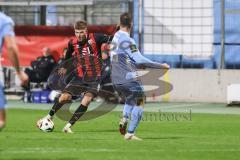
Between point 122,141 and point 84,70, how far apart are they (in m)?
3.12

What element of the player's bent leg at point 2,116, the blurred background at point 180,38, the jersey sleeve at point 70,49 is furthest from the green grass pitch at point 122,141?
the blurred background at point 180,38

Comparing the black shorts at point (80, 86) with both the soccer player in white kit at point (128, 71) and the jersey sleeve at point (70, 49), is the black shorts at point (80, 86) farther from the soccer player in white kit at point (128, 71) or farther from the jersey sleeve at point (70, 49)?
the soccer player in white kit at point (128, 71)

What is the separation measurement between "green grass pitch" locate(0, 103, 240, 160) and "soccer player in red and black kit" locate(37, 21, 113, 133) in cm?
51

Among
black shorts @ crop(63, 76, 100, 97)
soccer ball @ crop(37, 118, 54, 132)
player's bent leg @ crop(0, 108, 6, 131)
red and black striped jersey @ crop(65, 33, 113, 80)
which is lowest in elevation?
soccer ball @ crop(37, 118, 54, 132)

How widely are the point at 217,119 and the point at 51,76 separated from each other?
8.29m

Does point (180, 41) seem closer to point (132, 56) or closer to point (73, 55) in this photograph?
point (73, 55)

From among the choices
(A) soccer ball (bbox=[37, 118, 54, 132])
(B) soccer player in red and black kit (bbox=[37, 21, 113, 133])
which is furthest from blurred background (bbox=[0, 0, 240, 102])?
(A) soccer ball (bbox=[37, 118, 54, 132])

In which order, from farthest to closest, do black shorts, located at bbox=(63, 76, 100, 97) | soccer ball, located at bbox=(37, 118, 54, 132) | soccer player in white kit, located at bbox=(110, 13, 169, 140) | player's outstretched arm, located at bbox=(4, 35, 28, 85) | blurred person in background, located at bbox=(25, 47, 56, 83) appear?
blurred person in background, located at bbox=(25, 47, 56, 83) < black shorts, located at bbox=(63, 76, 100, 97) < soccer ball, located at bbox=(37, 118, 54, 132) < soccer player in white kit, located at bbox=(110, 13, 169, 140) < player's outstretched arm, located at bbox=(4, 35, 28, 85)

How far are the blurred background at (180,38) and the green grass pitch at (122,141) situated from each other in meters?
7.94

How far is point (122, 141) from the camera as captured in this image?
13.4 metres

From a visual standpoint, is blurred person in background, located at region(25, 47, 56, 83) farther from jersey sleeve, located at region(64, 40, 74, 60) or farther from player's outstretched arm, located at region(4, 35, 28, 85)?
player's outstretched arm, located at region(4, 35, 28, 85)

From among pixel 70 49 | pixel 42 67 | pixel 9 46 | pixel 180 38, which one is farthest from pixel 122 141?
pixel 180 38

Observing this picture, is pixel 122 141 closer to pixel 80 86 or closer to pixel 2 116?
pixel 80 86

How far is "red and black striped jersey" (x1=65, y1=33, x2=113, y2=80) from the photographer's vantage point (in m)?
15.9
